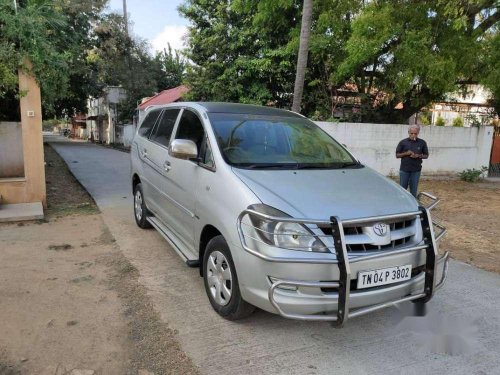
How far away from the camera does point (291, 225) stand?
288 cm

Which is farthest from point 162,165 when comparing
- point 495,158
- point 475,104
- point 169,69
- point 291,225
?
point 169,69

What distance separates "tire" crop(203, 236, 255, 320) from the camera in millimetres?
3256

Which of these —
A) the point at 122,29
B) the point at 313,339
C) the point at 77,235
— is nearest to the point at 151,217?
the point at 77,235

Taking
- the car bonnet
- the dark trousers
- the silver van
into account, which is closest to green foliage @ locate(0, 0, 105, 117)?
the silver van

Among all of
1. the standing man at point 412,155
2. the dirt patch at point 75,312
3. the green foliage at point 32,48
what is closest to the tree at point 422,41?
the standing man at point 412,155

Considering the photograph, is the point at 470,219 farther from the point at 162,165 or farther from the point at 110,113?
the point at 110,113

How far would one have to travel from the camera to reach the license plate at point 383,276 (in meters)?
2.88

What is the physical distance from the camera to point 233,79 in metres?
13.7

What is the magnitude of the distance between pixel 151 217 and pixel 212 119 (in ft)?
6.97

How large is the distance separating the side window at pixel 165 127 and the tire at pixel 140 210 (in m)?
0.94

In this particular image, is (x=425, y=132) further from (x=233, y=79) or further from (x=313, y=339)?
(x=313, y=339)

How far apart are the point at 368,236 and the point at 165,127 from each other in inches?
125

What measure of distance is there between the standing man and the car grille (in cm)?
458

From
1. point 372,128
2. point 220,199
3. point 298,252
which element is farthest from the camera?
point 372,128
